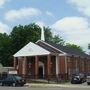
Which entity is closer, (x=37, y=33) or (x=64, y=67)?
(x=64, y=67)

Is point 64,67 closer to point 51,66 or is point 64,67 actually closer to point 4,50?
point 51,66

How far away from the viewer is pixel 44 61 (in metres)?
67.1

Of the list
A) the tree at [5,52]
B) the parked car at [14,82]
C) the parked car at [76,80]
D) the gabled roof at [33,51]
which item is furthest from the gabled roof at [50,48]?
the tree at [5,52]

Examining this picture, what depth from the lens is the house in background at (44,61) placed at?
62.2 meters

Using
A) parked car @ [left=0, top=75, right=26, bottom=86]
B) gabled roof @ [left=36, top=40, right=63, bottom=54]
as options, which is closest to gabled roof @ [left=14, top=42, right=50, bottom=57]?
gabled roof @ [left=36, top=40, right=63, bottom=54]

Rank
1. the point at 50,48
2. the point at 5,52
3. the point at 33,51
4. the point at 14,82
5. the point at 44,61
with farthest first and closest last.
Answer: the point at 5,52, the point at 44,61, the point at 50,48, the point at 33,51, the point at 14,82

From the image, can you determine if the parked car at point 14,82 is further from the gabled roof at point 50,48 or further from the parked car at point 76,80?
the gabled roof at point 50,48

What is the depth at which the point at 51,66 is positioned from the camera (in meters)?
65.9

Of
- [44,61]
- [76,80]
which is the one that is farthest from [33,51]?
[76,80]

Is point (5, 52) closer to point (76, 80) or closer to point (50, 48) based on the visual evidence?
point (50, 48)

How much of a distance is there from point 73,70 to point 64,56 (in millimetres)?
4718

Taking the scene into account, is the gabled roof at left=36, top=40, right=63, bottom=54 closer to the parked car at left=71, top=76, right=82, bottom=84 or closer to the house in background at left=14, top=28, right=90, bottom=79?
the house in background at left=14, top=28, right=90, bottom=79

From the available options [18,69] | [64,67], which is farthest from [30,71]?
[64,67]

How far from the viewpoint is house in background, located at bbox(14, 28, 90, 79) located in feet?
204
